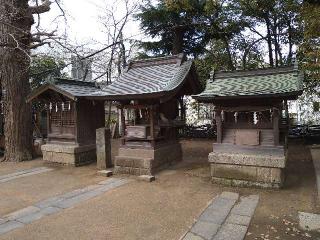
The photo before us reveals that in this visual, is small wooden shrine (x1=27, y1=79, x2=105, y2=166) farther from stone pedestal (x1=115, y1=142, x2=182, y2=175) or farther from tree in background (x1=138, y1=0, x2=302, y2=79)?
tree in background (x1=138, y1=0, x2=302, y2=79)

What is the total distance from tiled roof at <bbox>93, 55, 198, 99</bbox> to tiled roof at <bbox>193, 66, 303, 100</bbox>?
1.40 meters

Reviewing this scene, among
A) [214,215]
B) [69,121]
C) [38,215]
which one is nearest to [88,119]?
[69,121]

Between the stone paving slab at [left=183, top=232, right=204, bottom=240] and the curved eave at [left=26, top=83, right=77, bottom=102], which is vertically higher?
the curved eave at [left=26, top=83, right=77, bottom=102]

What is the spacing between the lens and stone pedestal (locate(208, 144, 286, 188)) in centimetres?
868

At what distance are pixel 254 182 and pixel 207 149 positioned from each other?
8.02 meters

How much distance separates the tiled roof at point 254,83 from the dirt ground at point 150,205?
9.39 feet

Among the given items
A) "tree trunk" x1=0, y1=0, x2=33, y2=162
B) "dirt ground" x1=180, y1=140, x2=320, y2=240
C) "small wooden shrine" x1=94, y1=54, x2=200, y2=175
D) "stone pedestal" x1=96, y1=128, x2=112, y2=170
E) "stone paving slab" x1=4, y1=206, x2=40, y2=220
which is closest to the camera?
"dirt ground" x1=180, y1=140, x2=320, y2=240

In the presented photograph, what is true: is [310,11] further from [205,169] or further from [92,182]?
[92,182]

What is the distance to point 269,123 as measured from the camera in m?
9.02

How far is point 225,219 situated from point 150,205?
2.00 metres

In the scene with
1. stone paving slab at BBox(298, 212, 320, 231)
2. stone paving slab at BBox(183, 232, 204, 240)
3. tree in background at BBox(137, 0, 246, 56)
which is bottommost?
stone paving slab at BBox(298, 212, 320, 231)

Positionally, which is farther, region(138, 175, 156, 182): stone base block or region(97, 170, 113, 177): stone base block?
region(97, 170, 113, 177): stone base block

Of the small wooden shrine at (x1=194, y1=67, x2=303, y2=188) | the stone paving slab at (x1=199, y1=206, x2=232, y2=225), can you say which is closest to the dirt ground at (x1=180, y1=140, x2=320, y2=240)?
the small wooden shrine at (x1=194, y1=67, x2=303, y2=188)

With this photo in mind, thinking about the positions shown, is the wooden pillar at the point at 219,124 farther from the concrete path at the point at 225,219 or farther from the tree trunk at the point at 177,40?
the tree trunk at the point at 177,40
